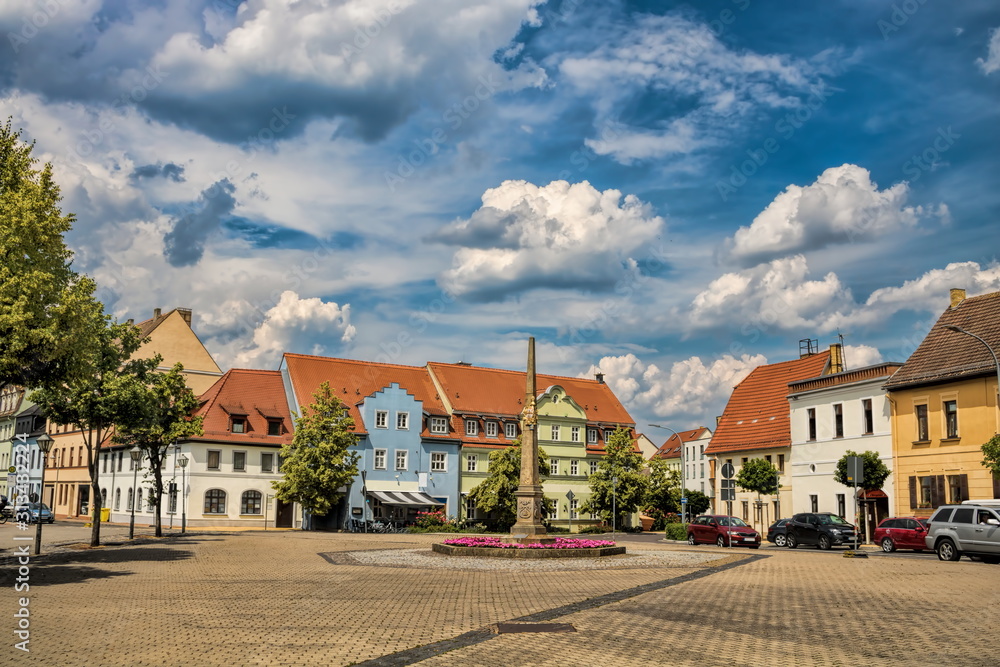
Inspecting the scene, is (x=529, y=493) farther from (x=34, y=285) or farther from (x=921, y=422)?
(x=921, y=422)

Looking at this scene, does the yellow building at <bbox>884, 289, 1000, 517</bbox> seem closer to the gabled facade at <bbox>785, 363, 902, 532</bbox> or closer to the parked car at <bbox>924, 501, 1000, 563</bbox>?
the gabled facade at <bbox>785, 363, 902, 532</bbox>

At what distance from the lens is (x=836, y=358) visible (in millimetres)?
59281

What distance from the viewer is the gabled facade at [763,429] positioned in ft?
184

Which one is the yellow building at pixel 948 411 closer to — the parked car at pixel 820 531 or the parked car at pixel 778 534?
the parked car at pixel 778 534

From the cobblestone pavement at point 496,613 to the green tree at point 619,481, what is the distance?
1623 inches

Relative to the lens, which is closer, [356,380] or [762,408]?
[762,408]

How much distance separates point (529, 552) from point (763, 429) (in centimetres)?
3437

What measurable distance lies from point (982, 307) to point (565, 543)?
26.7m

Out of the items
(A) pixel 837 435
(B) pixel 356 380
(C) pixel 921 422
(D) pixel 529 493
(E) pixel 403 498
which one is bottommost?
(E) pixel 403 498

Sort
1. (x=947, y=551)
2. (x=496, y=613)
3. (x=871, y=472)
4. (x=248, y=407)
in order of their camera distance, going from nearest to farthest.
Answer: (x=496, y=613) → (x=947, y=551) → (x=871, y=472) → (x=248, y=407)

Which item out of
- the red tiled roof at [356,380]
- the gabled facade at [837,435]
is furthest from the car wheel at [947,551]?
the red tiled roof at [356,380]

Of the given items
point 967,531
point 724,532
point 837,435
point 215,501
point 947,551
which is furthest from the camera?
point 215,501

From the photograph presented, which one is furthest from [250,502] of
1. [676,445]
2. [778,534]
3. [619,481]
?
[676,445]

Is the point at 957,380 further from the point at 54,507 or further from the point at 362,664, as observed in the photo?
the point at 54,507
